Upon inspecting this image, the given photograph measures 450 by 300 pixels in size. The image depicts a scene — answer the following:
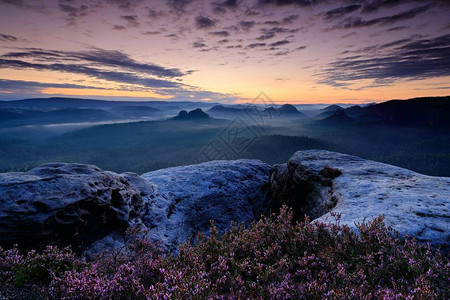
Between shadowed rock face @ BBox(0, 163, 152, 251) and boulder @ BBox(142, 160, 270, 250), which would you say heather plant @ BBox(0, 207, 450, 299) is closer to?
shadowed rock face @ BBox(0, 163, 152, 251)

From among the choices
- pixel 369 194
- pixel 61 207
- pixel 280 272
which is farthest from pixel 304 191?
pixel 61 207

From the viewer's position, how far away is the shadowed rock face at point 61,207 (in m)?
7.52

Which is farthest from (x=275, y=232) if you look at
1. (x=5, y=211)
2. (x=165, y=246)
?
(x=5, y=211)

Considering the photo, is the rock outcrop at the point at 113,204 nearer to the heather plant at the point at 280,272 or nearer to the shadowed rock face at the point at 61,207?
the shadowed rock face at the point at 61,207

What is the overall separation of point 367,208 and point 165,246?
8444 millimetres

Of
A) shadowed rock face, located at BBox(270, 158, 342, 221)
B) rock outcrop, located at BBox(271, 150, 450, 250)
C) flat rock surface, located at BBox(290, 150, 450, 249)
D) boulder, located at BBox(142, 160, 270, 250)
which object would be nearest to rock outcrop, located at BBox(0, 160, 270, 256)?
boulder, located at BBox(142, 160, 270, 250)

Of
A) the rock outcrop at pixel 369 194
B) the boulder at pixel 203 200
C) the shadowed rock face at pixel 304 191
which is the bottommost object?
the boulder at pixel 203 200

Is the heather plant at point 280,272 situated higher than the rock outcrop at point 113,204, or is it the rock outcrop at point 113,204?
the heather plant at point 280,272

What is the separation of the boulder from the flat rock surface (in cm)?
533

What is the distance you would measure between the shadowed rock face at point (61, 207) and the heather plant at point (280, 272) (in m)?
2.97

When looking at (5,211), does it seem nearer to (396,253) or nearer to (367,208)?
(396,253)

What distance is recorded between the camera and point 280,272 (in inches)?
159

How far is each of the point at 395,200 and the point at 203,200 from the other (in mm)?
10365

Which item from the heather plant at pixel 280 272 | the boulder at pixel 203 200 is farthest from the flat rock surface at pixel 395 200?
the boulder at pixel 203 200
